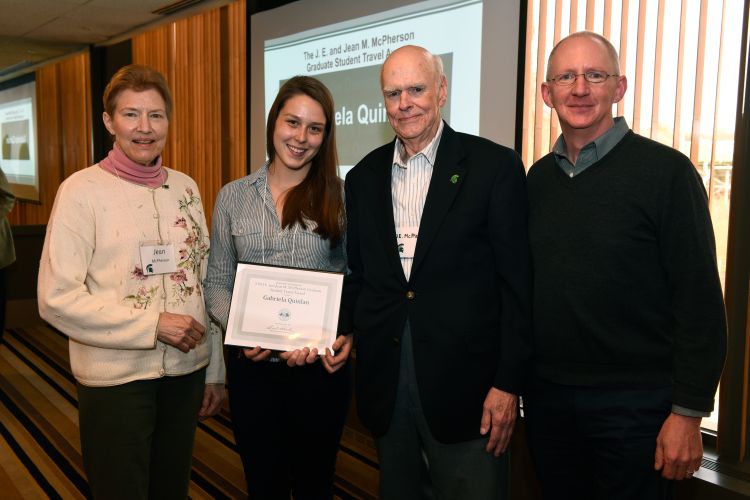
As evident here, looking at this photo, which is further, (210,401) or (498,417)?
(210,401)

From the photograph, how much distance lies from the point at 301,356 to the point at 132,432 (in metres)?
0.55

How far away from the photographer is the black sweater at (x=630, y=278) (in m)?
1.42

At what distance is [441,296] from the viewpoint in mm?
1539

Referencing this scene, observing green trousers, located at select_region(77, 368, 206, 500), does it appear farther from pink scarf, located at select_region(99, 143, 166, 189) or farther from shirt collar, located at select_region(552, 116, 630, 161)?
shirt collar, located at select_region(552, 116, 630, 161)

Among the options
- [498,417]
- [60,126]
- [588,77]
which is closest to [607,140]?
[588,77]

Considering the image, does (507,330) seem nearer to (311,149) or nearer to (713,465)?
(311,149)

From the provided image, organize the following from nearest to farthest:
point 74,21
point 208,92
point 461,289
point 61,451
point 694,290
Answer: point 694,290
point 461,289
point 61,451
point 208,92
point 74,21

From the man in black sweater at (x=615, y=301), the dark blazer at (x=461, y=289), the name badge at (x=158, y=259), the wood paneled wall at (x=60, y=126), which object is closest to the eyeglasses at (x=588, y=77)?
the man in black sweater at (x=615, y=301)

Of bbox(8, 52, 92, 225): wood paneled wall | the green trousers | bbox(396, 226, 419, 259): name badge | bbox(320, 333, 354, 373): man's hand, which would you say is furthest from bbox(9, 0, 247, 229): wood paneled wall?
bbox(396, 226, 419, 259): name badge

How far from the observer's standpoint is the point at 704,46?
2.25 metres

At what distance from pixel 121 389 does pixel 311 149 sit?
915 mm

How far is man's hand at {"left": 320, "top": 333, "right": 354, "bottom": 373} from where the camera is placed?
68.3 inches

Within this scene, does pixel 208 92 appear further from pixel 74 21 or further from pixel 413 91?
pixel 413 91

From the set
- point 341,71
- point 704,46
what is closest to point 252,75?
point 341,71
